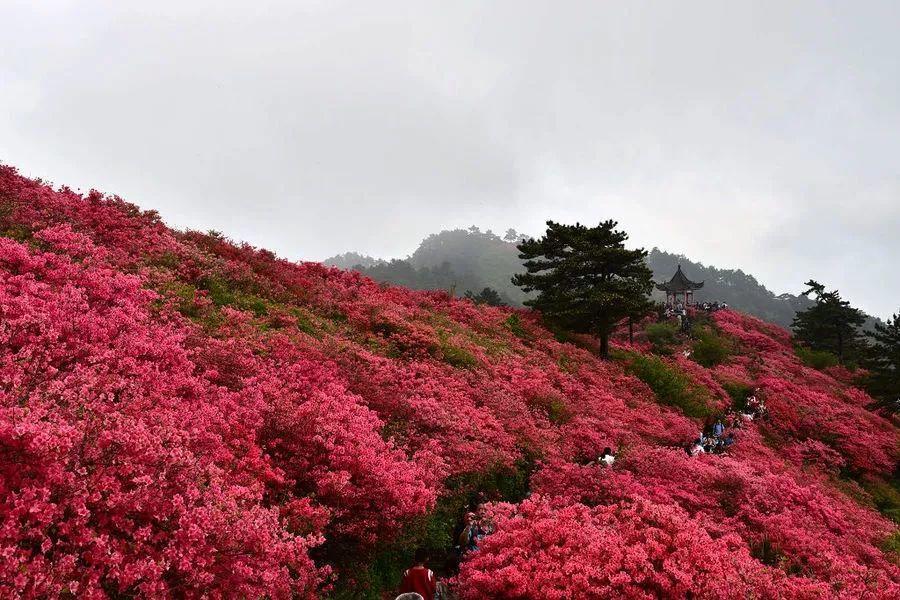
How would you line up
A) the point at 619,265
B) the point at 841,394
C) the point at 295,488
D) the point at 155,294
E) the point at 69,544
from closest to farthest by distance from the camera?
the point at 69,544
the point at 295,488
the point at 155,294
the point at 619,265
the point at 841,394

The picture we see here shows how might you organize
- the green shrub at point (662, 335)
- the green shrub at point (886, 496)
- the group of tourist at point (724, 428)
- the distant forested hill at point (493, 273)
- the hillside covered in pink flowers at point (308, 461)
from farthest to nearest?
the distant forested hill at point (493, 273) → the green shrub at point (662, 335) → the group of tourist at point (724, 428) → the green shrub at point (886, 496) → the hillside covered in pink flowers at point (308, 461)

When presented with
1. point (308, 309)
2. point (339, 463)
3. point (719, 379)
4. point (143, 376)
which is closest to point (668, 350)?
point (719, 379)

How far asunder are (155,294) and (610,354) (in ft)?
82.3

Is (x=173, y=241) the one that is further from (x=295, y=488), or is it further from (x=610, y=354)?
(x=610, y=354)

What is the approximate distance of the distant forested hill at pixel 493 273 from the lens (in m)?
111

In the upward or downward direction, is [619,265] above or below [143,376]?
above

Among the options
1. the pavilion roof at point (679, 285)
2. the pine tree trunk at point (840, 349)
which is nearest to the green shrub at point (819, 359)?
the pine tree trunk at point (840, 349)

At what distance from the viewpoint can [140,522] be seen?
4949 mm

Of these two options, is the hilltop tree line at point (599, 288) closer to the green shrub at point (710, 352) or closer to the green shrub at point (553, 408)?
the green shrub at point (710, 352)

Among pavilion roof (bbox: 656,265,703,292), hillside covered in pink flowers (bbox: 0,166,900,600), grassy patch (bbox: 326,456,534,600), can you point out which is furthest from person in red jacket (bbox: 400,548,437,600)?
pavilion roof (bbox: 656,265,703,292)

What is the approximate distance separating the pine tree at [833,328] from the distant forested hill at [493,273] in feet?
168

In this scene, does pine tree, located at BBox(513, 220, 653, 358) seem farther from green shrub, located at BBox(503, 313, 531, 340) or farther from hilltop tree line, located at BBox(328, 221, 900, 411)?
green shrub, located at BBox(503, 313, 531, 340)

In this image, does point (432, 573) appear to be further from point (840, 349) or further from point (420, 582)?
point (840, 349)

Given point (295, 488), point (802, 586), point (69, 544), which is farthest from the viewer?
point (295, 488)
